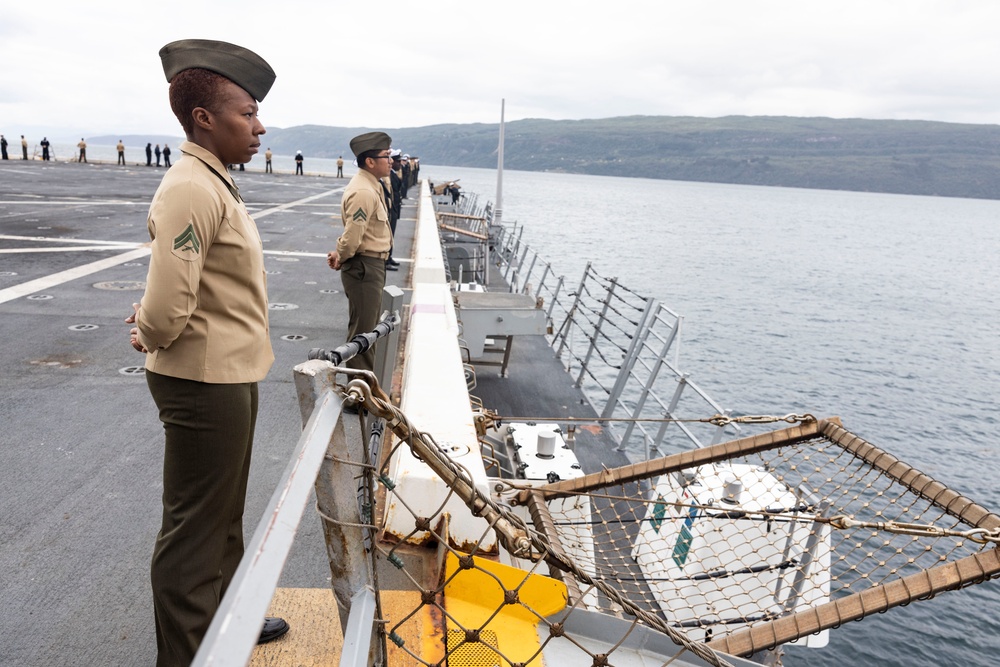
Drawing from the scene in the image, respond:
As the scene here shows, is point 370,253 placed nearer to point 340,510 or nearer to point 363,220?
point 363,220

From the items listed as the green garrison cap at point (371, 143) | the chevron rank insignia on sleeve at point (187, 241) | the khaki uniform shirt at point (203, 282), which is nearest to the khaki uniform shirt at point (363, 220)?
the green garrison cap at point (371, 143)

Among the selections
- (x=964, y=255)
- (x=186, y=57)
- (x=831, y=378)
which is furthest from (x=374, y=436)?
(x=964, y=255)

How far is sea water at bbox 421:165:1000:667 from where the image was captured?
10.8 meters

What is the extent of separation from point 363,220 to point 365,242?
0.66 feet

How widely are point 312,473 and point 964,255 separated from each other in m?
87.5

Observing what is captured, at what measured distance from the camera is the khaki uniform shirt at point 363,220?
18.2 feet

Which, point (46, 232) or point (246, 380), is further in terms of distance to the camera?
point (46, 232)

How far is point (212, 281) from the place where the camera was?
2008 millimetres

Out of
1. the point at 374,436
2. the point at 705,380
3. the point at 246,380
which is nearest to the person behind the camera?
the point at 246,380

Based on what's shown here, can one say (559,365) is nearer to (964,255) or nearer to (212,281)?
(212,281)

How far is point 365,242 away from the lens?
18.7ft

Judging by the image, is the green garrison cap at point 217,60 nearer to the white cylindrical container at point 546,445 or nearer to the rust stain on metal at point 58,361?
the white cylindrical container at point 546,445

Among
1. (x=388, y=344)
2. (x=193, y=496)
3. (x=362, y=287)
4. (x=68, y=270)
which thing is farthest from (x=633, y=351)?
(x=68, y=270)

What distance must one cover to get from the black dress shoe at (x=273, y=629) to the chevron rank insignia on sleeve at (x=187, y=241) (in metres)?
1.35
